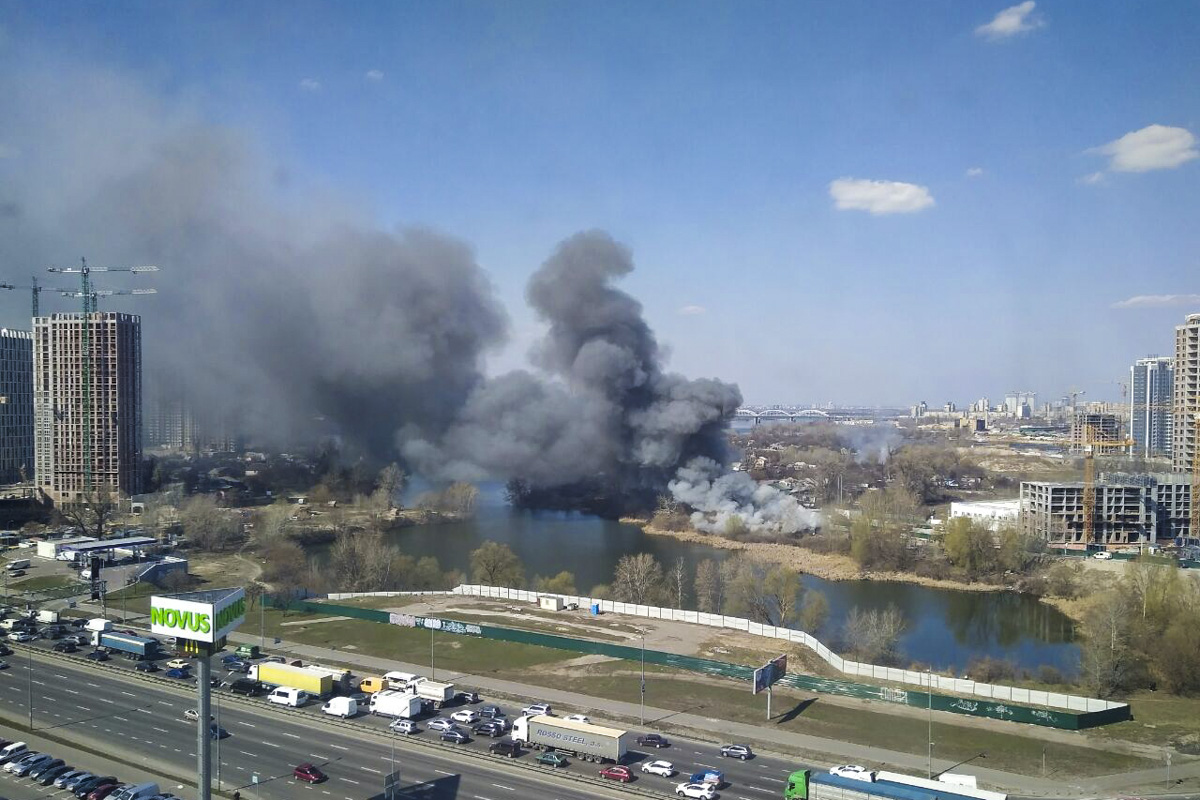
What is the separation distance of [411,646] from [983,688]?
38.7ft

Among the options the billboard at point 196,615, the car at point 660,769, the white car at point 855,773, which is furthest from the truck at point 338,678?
the white car at point 855,773

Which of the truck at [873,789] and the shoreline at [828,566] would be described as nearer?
the truck at [873,789]

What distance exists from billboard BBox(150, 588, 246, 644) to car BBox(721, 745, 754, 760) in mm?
7365

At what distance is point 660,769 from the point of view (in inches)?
486

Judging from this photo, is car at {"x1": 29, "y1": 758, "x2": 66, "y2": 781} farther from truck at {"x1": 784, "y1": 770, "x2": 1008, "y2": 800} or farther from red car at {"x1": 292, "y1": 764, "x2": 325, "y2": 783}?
truck at {"x1": 784, "y1": 770, "x2": 1008, "y2": 800}

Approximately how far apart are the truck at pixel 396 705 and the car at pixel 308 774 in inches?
94.9

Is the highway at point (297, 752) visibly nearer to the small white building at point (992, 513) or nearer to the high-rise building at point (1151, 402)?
the small white building at point (992, 513)

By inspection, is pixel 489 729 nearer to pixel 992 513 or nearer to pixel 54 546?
pixel 54 546

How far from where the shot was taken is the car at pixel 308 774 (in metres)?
11.8

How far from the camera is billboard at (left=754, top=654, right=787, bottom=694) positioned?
15344mm

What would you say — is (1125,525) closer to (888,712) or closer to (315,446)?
(888,712)

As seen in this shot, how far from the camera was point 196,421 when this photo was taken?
232 ft

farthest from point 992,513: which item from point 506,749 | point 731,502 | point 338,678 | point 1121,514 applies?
point 506,749

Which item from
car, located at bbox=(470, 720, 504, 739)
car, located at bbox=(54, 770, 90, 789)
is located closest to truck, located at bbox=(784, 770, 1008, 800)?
car, located at bbox=(470, 720, 504, 739)
